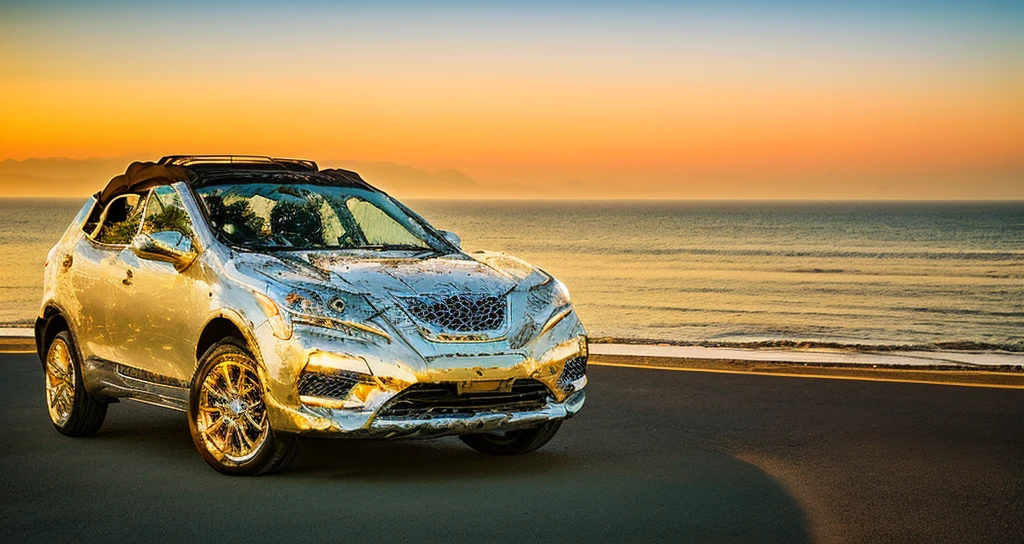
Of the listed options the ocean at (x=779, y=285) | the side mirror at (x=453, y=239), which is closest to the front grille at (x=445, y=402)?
the side mirror at (x=453, y=239)

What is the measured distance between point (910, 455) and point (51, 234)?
109m

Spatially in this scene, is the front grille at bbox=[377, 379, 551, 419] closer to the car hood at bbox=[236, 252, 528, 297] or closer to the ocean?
the car hood at bbox=[236, 252, 528, 297]

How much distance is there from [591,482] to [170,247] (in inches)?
114

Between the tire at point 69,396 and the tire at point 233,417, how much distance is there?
169cm

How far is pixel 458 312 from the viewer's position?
7.46 m

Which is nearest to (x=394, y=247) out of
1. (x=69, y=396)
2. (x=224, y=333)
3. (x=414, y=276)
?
(x=414, y=276)

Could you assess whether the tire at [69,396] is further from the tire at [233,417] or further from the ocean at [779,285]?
the ocean at [779,285]

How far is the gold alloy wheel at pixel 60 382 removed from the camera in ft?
30.9

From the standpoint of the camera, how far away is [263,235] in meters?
8.32

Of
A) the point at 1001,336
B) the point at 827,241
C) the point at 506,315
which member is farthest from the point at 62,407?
the point at 827,241


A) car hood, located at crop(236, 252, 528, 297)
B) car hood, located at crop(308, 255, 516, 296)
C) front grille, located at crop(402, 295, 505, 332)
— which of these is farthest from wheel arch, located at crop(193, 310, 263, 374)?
front grille, located at crop(402, 295, 505, 332)

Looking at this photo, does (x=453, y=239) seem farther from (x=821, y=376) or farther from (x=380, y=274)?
(x=821, y=376)

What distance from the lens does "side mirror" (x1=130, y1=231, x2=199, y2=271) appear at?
8.03 meters

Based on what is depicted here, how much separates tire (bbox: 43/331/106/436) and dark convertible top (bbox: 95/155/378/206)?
1.10 metres
